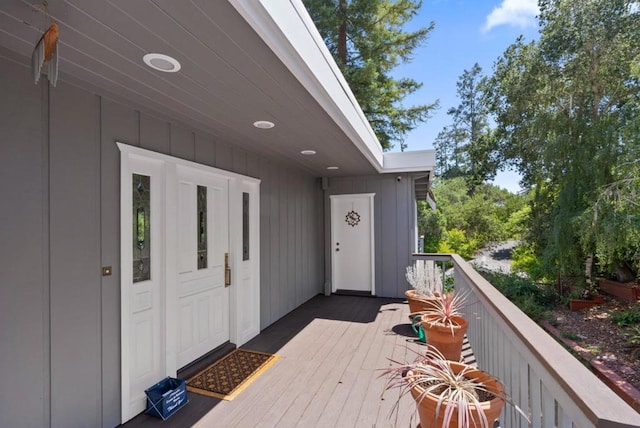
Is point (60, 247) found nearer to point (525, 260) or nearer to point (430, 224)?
point (525, 260)

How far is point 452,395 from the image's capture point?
1431 mm

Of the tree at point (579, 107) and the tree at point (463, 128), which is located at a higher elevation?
the tree at point (463, 128)

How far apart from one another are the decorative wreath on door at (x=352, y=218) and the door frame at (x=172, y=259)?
2.55m

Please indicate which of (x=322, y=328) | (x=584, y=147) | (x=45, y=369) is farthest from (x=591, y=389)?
(x=584, y=147)

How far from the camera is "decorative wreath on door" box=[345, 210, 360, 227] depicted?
6.41 m

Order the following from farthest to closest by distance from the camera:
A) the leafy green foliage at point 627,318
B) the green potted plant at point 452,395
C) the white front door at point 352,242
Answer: the white front door at point 352,242 < the leafy green foliage at point 627,318 < the green potted plant at point 452,395

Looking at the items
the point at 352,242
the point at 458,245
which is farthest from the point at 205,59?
the point at 458,245

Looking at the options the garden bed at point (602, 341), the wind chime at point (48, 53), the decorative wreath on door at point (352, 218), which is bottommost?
the garden bed at point (602, 341)

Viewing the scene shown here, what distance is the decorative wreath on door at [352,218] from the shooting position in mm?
6406

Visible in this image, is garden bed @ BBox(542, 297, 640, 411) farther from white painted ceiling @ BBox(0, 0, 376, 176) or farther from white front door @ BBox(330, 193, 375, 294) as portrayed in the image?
white painted ceiling @ BBox(0, 0, 376, 176)

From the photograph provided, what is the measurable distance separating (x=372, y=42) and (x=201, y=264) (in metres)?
8.44

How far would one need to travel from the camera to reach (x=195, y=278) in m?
3.29

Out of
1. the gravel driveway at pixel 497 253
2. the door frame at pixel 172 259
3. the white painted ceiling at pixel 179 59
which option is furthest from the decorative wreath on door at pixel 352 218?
the gravel driveway at pixel 497 253

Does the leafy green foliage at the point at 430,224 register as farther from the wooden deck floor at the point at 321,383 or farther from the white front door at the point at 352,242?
the wooden deck floor at the point at 321,383
